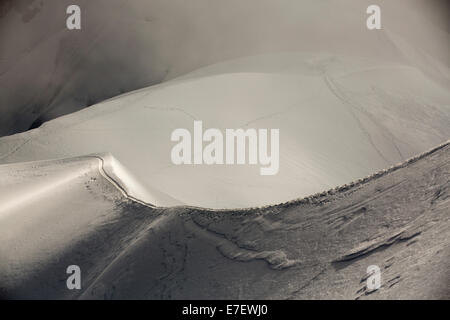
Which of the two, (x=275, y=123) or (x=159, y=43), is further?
(x=159, y=43)

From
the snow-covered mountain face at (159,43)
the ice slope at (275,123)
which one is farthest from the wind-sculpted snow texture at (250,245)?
the snow-covered mountain face at (159,43)

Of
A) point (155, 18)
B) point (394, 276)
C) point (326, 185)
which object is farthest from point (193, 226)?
point (155, 18)

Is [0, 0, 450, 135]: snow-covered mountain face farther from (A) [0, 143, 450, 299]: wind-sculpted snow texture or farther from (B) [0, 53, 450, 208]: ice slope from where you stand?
(A) [0, 143, 450, 299]: wind-sculpted snow texture

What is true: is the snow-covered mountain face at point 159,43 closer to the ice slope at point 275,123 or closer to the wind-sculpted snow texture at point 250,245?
the ice slope at point 275,123

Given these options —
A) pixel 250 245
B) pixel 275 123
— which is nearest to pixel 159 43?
pixel 275 123

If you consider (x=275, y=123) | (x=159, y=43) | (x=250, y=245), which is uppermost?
(x=159, y=43)

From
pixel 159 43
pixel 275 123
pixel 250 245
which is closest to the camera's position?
pixel 250 245

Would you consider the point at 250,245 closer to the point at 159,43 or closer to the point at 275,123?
the point at 275,123
